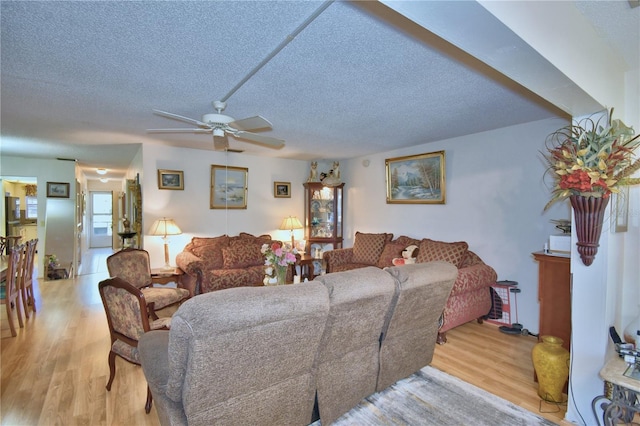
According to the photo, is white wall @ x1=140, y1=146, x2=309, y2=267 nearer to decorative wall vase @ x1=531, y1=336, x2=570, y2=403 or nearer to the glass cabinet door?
the glass cabinet door

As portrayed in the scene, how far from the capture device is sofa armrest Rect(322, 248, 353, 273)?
511cm

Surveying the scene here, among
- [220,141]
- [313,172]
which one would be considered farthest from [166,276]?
[313,172]

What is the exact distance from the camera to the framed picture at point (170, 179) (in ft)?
15.6

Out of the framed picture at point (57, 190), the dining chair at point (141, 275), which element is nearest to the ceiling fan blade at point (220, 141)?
the dining chair at point (141, 275)

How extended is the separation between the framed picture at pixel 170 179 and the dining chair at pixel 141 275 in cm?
155

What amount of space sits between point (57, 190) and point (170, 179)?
3226 millimetres

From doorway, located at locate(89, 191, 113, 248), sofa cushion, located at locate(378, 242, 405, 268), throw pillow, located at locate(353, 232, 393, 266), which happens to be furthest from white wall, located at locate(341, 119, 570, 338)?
doorway, located at locate(89, 191, 113, 248)

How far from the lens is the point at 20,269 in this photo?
370 cm

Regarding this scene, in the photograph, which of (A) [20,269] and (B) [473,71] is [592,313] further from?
(A) [20,269]

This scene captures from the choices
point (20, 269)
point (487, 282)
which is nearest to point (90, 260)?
point (20, 269)

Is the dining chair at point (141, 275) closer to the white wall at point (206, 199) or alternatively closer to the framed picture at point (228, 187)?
the white wall at point (206, 199)

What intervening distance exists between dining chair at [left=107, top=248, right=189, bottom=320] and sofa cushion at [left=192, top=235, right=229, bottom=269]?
92 centimetres

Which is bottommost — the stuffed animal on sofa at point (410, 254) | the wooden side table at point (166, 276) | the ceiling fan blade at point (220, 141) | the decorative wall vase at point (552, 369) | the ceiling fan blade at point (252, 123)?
the decorative wall vase at point (552, 369)

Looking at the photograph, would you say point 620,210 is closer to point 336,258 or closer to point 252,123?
point 252,123
